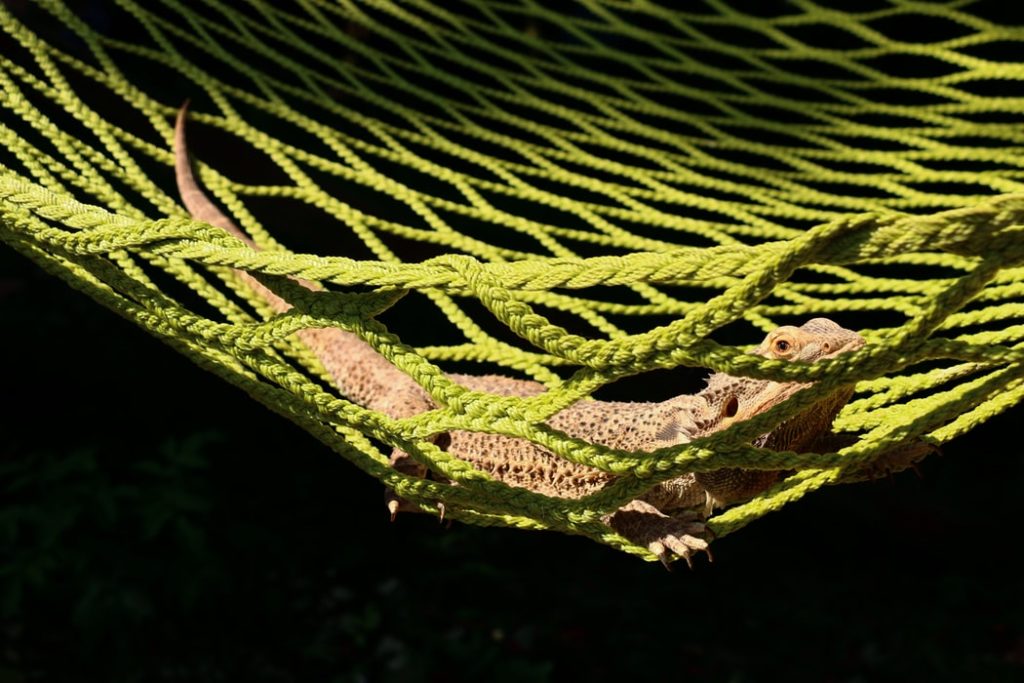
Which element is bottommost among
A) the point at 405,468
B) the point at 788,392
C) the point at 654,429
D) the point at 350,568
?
the point at 350,568

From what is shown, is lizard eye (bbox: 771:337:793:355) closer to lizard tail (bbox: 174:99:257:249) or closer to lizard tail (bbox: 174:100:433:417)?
lizard tail (bbox: 174:100:433:417)

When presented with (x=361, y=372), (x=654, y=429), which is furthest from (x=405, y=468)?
(x=654, y=429)

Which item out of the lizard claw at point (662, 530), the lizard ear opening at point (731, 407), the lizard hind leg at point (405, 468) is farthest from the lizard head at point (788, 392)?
the lizard hind leg at point (405, 468)

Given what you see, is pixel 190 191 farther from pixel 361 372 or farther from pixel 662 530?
pixel 662 530

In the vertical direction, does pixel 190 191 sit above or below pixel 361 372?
above

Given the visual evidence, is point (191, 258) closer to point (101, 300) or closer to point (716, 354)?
point (101, 300)

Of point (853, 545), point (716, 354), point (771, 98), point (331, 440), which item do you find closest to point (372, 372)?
point (331, 440)

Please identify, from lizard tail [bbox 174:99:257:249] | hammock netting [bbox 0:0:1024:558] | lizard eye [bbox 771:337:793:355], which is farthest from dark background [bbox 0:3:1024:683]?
lizard eye [bbox 771:337:793:355]
